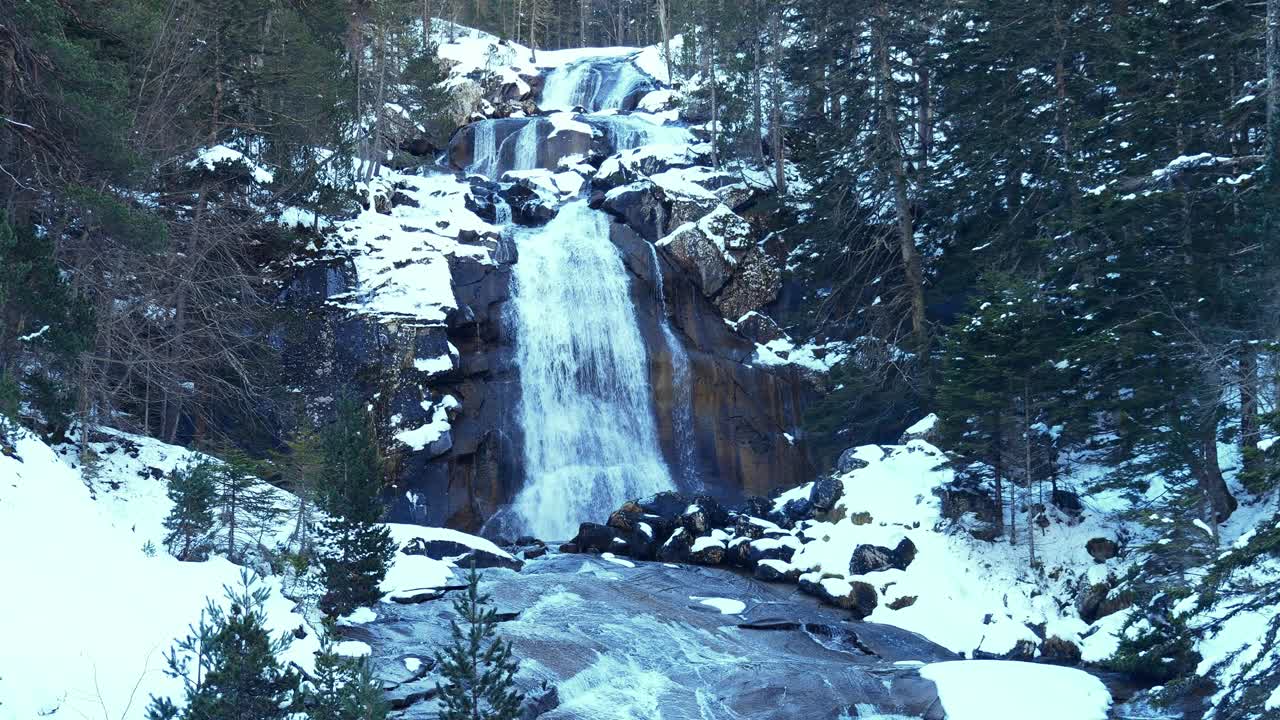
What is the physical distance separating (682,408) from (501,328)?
6.34 metres

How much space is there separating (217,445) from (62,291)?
961 cm

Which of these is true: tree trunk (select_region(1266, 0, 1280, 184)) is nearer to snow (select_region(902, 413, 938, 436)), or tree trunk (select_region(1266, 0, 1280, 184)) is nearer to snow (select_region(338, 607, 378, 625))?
snow (select_region(902, 413, 938, 436))

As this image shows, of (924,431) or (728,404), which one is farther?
(728,404)

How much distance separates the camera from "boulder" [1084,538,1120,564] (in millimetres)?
17891

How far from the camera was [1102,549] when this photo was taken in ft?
59.1

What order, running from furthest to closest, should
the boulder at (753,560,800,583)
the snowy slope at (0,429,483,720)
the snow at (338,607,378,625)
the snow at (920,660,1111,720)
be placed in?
the boulder at (753,560,800,583) → the snow at (338,607,378,625) → the snow at (920,660,1111,720) → the snowy slope at (0,429,483,720)

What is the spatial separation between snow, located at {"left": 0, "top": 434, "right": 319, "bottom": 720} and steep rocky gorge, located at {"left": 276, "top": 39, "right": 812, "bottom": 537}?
14.0m

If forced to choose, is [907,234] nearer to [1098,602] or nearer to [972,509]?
[972,509]

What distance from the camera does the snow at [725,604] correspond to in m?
18.5

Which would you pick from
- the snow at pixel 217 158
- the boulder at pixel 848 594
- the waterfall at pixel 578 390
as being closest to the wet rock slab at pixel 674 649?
the boulder at pixel 848 594

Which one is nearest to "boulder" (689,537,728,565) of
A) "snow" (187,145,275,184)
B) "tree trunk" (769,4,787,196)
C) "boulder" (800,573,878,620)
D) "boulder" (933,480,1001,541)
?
"boulder" (800,573,878,620)

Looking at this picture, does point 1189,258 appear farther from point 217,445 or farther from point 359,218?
point 359,218

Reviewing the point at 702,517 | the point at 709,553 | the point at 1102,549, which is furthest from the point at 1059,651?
the point at 702,517

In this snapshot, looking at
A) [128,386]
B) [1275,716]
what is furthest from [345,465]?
[1275,716]
